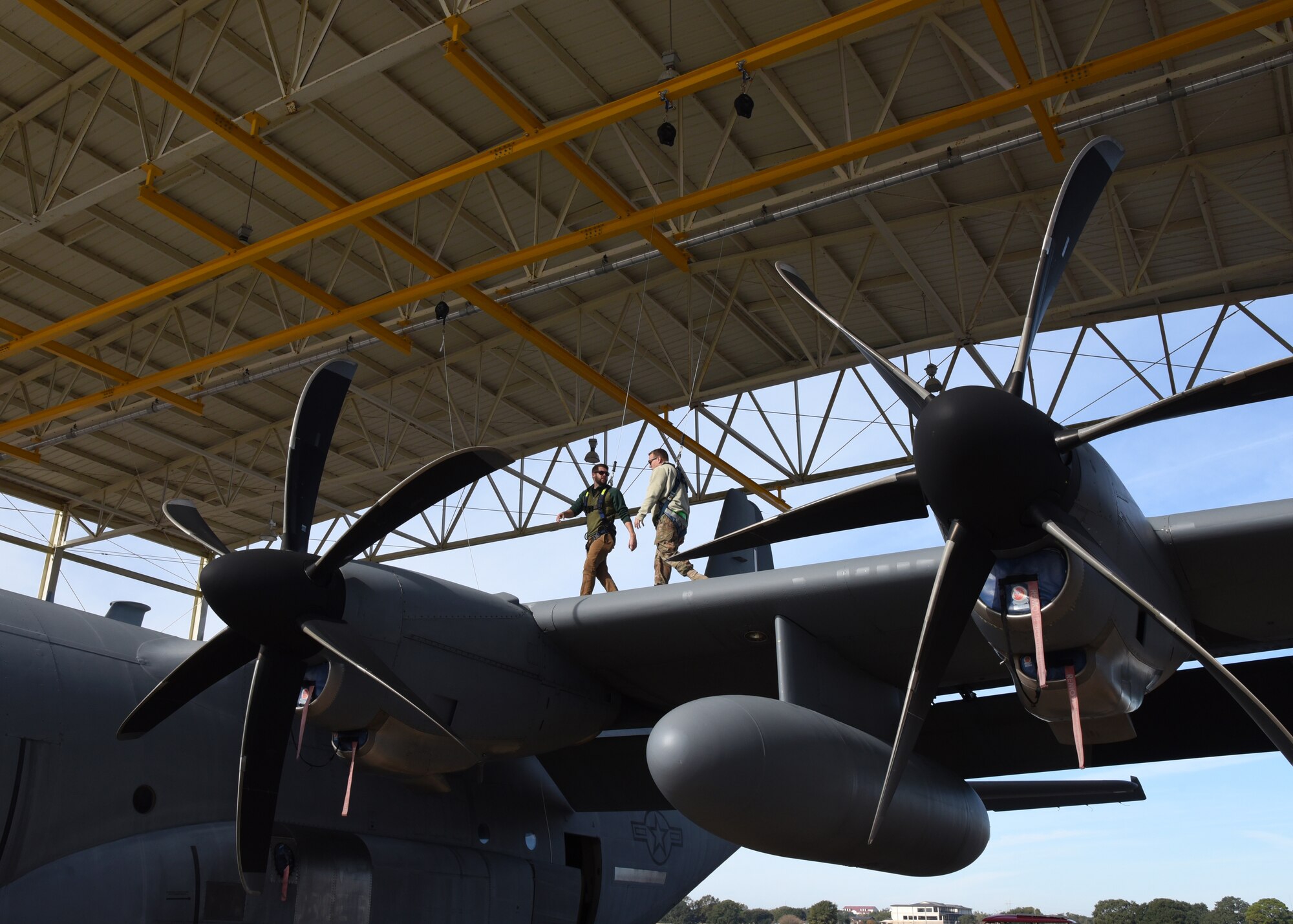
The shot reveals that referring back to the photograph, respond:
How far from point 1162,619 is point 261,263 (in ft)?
49.1

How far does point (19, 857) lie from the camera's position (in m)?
7.54

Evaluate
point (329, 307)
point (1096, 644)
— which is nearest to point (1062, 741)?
point (1096, 644)

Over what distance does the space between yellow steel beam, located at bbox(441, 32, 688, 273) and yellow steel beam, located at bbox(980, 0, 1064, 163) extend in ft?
17.9

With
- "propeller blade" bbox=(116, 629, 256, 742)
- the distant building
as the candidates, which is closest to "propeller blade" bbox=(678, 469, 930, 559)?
"propeller blade" bbox=(116, 629, 256, 742)

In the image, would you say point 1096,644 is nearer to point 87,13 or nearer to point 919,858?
point 919,858

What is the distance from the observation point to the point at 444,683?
357 inches

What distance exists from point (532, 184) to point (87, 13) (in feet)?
21.6

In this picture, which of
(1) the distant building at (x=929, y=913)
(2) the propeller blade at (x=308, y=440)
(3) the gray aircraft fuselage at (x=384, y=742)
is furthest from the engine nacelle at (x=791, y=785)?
(1) the distant building at (x=929, y=913)

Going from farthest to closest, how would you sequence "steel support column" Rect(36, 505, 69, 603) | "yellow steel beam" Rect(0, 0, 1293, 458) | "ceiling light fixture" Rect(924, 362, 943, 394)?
"steel support column" Rect(36, 505, 69, 603), "ceiling light fixture" Rect(924, 362, 943, 394), "yellow steel beam" Rect(0, 0, 1293, 458)

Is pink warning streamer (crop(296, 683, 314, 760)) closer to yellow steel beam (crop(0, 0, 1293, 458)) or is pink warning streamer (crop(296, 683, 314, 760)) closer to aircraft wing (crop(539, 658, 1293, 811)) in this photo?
aircraft wing (crop(539, 658, 1293, 811))

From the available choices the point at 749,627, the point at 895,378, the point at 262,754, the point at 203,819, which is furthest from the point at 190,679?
the point at 895,378

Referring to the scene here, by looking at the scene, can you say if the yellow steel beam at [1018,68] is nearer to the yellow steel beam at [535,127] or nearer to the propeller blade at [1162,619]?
the yellow steel beam at [535,127]

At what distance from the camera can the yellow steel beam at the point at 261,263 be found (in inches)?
612

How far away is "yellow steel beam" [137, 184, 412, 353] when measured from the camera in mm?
15547
